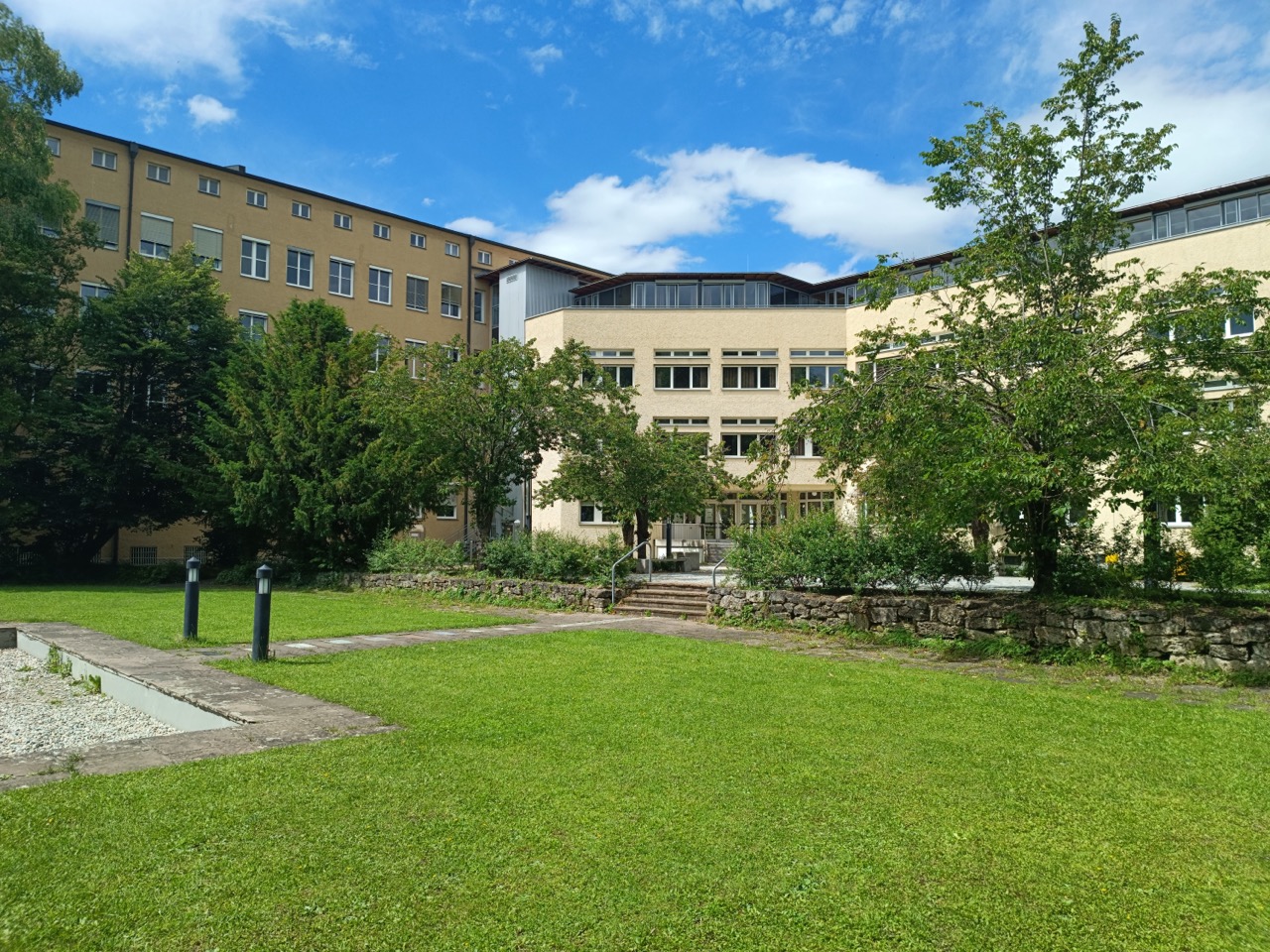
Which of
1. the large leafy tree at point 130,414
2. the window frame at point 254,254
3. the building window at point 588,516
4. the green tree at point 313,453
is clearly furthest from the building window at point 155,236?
the building window at point 588,516

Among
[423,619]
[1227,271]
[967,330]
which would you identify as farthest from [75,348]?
[1227,271]

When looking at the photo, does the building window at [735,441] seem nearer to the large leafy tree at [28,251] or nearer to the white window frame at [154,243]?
the white window frame at [154,243]

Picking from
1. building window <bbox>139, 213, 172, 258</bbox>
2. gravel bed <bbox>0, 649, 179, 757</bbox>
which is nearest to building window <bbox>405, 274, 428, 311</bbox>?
building window <bbox>139, 213, 172, 258</bbox>

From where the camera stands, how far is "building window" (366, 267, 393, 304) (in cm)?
4544

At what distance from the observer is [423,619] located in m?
15.8

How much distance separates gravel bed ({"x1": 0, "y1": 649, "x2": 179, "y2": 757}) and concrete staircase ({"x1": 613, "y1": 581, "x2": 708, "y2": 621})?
1005cm

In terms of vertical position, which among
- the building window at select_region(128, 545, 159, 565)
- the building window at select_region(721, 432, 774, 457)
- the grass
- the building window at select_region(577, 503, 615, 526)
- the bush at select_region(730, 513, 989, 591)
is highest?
the building window at select_region(721, 432, 774, 457)

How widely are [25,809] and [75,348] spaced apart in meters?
29.9

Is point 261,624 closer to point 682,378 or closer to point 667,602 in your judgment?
point 667,602

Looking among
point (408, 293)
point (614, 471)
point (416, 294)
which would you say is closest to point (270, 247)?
point (408, 293)

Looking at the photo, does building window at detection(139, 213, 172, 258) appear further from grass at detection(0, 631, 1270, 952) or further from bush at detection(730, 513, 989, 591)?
grass at detection(0, 631, 1270, 952)

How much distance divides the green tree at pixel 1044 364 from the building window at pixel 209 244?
115 feet

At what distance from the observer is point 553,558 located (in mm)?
20141

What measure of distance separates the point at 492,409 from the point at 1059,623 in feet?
49.8
